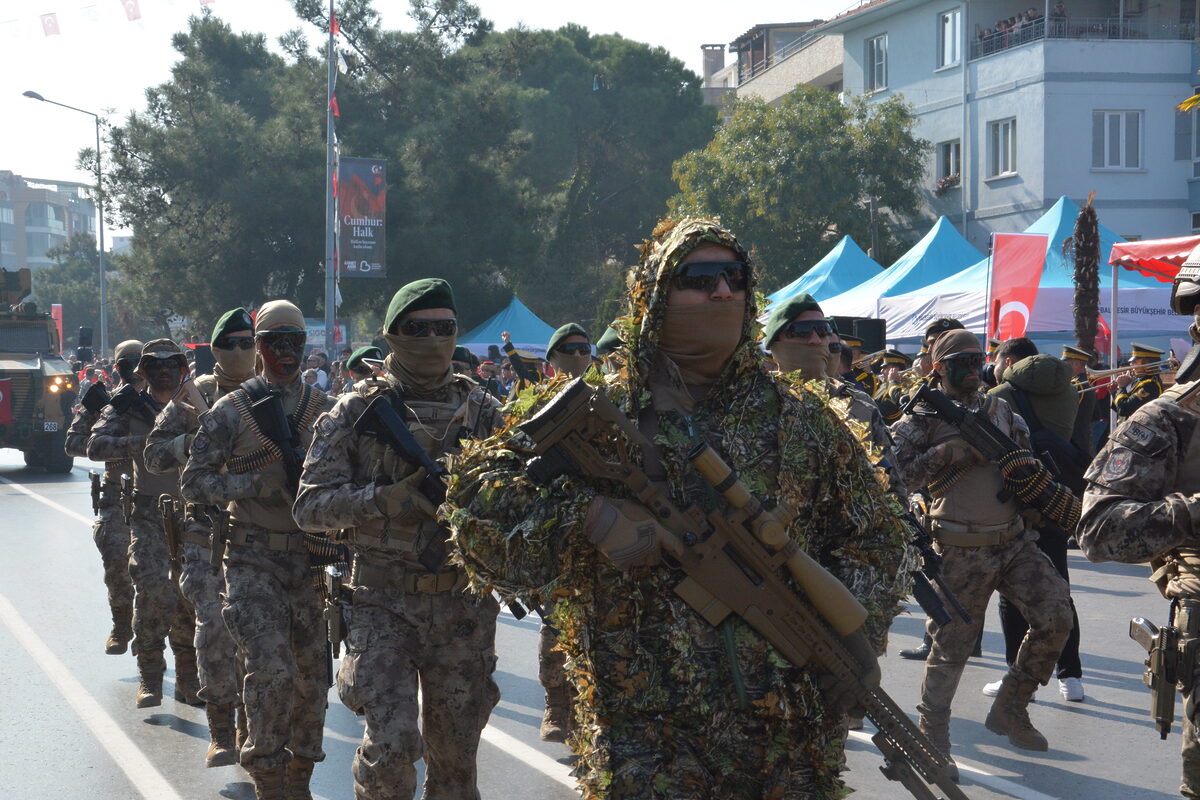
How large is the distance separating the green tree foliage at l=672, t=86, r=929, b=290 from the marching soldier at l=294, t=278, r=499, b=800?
30593 mm

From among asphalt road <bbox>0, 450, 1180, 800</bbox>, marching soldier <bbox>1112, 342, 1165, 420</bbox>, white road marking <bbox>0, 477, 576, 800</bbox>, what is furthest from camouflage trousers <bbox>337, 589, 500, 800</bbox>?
marching soldier <bbox>1112, 342, 1165, 420</bbox>

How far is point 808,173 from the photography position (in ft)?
115

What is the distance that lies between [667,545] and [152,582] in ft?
18.8

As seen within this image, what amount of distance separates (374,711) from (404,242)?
35.6m

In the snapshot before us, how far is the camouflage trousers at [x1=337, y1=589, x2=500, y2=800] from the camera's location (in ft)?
14.9

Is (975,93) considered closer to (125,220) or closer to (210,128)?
(210,128)

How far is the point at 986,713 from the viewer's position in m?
7.46

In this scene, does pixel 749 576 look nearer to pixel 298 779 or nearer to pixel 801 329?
pixel 298 779

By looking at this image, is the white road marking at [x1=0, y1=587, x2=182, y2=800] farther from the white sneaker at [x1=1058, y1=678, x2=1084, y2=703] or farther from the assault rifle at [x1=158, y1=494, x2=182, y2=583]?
the white sneaker at [x1=1058, y1=678, x2=1084, y2=703]

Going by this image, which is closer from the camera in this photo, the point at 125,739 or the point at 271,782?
the point at 271,782

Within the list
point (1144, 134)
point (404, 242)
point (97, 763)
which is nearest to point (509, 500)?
point (97, 763)

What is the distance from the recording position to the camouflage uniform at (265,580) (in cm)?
553

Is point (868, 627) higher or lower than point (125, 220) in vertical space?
lower

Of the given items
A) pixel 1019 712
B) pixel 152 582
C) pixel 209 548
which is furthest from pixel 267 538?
pixel 1019 712
